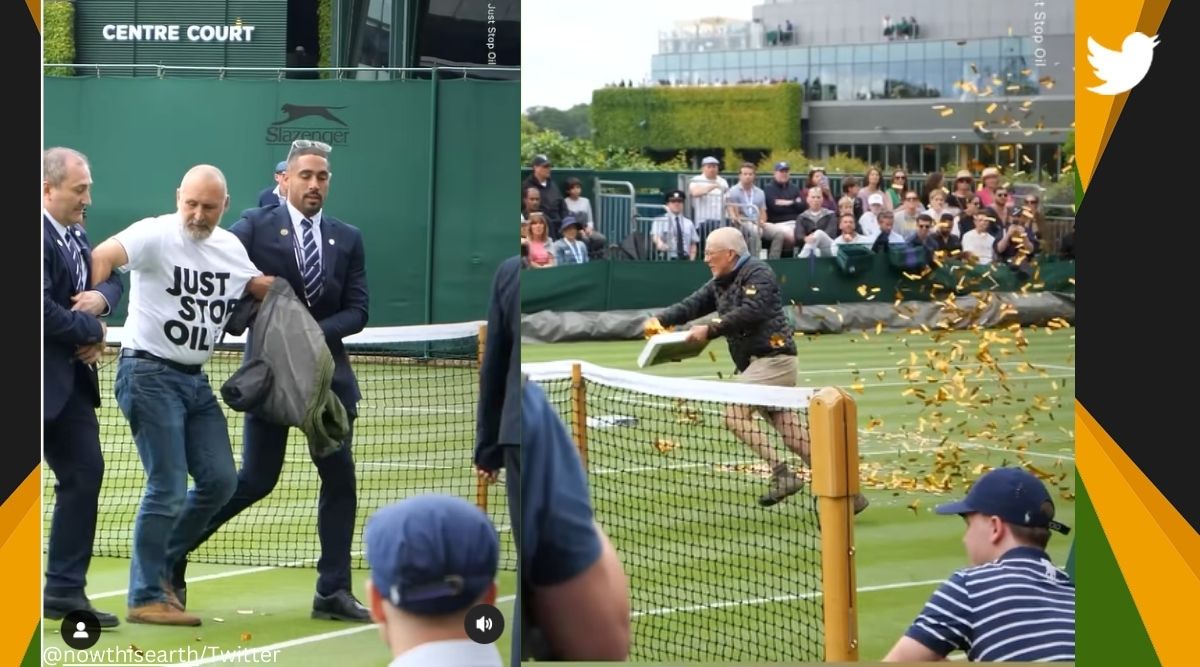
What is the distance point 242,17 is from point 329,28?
0.20 m

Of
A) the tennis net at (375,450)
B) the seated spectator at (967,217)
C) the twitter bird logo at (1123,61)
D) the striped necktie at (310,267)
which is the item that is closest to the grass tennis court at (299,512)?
the tennis net at (375,450)

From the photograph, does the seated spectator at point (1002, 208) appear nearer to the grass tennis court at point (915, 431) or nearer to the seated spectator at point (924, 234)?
the seated spectator at point (924, 234)

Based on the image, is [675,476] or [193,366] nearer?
[193,366]

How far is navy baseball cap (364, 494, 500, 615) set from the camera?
3359 mm

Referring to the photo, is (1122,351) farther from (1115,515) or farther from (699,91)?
(699,91)

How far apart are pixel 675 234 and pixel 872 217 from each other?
1.75 ft

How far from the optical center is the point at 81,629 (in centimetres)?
357

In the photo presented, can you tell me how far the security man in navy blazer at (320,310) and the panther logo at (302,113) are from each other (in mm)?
60

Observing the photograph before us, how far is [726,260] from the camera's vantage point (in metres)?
4.08

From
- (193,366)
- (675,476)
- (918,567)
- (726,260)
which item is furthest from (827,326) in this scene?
(193,366)

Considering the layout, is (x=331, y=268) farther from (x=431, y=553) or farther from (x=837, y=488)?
(x=837, y=488)

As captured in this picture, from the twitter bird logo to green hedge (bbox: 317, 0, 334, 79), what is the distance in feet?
6.20

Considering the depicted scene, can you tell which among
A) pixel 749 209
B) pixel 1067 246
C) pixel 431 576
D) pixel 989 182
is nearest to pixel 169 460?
pixel 431 576

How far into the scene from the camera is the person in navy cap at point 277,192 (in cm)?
350
